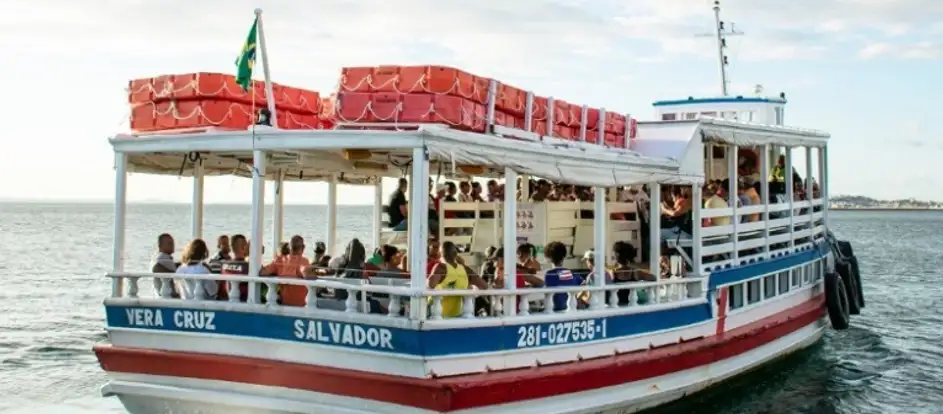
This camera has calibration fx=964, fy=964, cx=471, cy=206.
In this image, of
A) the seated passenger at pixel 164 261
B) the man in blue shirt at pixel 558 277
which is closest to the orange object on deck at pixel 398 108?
the man in blue shirt at pixel 558 277

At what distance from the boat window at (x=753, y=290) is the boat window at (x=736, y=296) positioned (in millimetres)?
480

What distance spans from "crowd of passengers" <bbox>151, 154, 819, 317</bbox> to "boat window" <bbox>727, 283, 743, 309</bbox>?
1.01m

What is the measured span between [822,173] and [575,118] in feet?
28.5

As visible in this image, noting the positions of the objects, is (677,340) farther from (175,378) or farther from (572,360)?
(175,378)

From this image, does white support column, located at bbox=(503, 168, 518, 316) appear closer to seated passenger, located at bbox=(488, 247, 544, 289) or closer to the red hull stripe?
seated passenger, located at bbox=(488, 247, 544, 289)

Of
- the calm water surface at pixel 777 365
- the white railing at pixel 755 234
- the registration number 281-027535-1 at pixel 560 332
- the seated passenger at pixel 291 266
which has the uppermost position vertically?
the white railing at pixel 755 234

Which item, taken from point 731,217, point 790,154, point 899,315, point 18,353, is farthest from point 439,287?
point 899,315

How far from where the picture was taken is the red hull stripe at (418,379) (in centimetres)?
956

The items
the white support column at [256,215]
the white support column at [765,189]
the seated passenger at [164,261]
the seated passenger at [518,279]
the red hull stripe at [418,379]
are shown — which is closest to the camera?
the red hull stripe at [418,379]

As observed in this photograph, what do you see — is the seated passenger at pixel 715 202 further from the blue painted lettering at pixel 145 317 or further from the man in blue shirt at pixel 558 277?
the blue painted lettering at pixel 145 317

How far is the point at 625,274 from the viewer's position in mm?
12414

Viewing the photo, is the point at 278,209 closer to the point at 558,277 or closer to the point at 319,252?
the point at 319,252

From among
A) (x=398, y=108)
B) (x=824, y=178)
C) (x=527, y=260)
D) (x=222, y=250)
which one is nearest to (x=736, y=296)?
(x=527, y=260)

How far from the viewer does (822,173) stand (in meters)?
19.3
